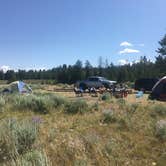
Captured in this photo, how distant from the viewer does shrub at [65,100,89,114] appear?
1195 centimetres

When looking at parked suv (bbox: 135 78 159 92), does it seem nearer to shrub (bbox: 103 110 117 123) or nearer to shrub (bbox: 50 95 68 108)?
shrub (bbox: 50 95 68 108)

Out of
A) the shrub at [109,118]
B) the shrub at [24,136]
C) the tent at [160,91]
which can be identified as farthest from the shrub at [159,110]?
the shrub at [24,136]

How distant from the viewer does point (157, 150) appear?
7.61 metres

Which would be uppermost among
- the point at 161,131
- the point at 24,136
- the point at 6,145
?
the point at 24,136

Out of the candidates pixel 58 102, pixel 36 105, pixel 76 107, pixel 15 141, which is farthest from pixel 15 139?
pixel 58 102

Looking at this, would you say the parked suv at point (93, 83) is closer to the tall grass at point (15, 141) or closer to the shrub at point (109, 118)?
the shrub at point (109, 118)

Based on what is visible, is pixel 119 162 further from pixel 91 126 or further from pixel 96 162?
pixel 91 126

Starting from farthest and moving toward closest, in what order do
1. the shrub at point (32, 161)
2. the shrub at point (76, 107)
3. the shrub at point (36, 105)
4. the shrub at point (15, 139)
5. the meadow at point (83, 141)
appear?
the shrub at point (36, 105) < the shrub at point (76, 107) < the meadow at point (83, 141) < the shrub at point (15, 139) < the shrub at point (32, 161)

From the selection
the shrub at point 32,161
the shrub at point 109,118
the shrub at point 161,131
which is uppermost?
the shrub at point 32,161

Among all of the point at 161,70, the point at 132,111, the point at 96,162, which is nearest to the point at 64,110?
the point at 132,111

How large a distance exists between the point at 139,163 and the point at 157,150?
1.04m

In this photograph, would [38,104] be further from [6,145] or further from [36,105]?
[6,145]

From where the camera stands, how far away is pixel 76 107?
12.0 meters

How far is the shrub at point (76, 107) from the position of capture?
11945 millimetres
